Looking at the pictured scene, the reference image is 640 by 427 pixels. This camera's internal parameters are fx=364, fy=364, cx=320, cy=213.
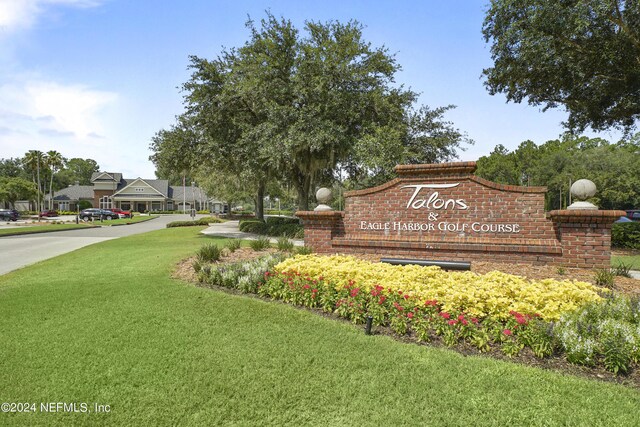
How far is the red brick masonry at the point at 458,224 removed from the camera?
720 centimetres

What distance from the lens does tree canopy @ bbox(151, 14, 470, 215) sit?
50.0 ft

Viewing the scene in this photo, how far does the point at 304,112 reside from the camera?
15539 mm

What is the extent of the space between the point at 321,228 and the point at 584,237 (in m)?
5.68

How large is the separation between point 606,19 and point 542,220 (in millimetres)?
8860

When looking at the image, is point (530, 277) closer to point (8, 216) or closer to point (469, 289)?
point (469, 289)

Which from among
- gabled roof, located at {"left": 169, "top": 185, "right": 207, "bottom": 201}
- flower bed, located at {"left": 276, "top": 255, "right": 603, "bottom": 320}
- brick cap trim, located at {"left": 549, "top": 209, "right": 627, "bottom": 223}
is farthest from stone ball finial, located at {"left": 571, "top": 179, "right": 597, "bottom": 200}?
gabled roof, located at {"left": 169, "top": 185, "right": 207, "bottom": 201}

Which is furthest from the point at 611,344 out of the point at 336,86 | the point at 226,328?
the point at 336,86

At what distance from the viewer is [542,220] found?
25.1 ft

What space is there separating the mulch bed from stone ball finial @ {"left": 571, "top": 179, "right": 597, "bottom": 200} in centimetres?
150

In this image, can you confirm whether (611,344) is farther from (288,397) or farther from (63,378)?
(63,378)

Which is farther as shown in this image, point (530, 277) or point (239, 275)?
point (239, 275)

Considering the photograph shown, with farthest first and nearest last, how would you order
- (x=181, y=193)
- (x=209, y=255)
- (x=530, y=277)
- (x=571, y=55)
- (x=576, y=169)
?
(x=181, y=193) < (x=576, y=169) < (x=571, y=55) < (x=209, y=255) < (x=530, y=277)

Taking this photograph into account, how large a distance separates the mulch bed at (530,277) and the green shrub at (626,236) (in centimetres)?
904


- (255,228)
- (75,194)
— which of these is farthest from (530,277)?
(75,194)
